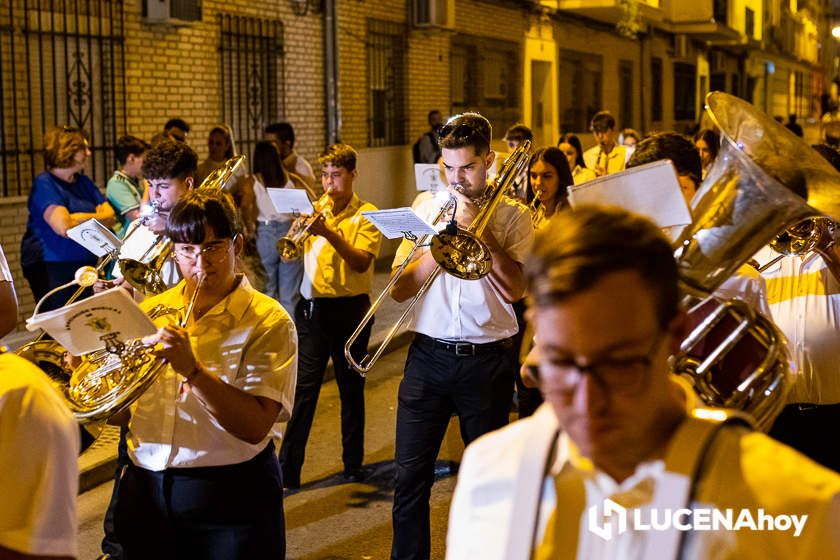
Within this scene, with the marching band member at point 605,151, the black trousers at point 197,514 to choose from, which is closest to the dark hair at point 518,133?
the marching band member at point 605,151

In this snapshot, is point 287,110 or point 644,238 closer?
point 644,238

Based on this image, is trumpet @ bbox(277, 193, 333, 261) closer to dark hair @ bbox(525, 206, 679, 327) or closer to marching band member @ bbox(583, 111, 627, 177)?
dark hair @ bbox(525, 206, 679, 327)

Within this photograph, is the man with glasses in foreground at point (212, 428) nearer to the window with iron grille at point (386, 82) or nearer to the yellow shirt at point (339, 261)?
the yellow shirt at point (339, 261)

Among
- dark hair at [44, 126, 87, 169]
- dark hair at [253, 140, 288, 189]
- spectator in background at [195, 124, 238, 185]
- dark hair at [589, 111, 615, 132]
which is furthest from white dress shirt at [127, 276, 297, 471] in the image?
dark hair at [589, 111, 615, 132]

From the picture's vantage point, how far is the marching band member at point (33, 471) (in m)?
2.40

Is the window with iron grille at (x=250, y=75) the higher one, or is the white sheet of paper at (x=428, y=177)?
the window with iron grille at (x=250, y=75)

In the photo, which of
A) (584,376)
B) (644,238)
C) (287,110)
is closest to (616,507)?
(584,376)

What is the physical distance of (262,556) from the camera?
362 centimetres

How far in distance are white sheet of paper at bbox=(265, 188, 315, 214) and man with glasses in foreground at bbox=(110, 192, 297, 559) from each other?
3.02 m

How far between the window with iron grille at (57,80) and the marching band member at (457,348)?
20.2 ft

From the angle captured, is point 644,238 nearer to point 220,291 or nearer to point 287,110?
point 220,291

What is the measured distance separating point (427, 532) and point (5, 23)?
6760 mm

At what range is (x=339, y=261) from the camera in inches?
268

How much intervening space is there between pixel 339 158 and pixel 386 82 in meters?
10.1
